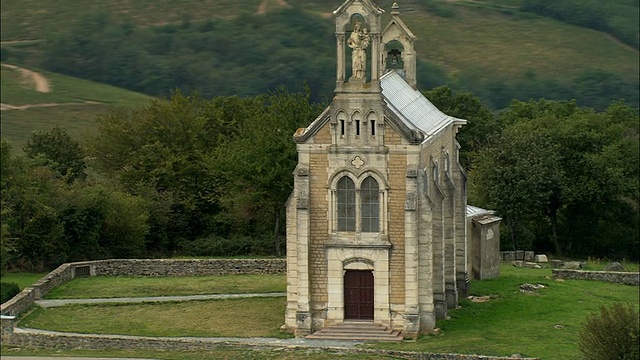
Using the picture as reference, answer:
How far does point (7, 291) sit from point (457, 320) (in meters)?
18.3

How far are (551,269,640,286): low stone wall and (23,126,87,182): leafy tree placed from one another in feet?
97.4

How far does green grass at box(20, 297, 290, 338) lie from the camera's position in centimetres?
5028

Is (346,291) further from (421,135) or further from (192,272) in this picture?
(192,272)

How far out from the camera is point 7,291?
55562 millimetres

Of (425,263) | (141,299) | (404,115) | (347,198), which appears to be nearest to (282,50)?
(141,299)

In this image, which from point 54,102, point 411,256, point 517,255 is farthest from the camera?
point 54,102

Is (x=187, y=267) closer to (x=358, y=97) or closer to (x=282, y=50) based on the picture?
(x=358, y=97)

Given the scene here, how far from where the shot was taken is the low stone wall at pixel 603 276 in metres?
63.6

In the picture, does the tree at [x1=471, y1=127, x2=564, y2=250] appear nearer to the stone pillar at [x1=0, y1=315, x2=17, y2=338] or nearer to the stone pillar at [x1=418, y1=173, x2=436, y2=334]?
the stone pillar at [x1=418, y1=173, x2=436, y2=334]

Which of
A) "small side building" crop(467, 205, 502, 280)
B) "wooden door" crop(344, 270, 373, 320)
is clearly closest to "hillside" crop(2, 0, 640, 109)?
"small side building" crop(467, 205, 502, 280)

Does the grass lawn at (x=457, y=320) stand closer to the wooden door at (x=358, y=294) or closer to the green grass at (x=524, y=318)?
the green grass at (x=524, y=318)

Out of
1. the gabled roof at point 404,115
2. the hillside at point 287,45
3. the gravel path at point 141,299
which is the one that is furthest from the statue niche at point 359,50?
the hillside at point 287,45

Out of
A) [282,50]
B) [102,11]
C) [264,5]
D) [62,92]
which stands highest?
[102,11]

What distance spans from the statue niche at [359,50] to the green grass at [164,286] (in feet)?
41.0
